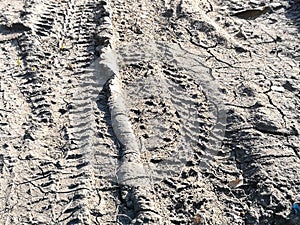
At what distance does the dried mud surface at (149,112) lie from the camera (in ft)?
10.3

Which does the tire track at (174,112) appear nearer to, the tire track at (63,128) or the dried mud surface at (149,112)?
the dried mud surface at (149,112)

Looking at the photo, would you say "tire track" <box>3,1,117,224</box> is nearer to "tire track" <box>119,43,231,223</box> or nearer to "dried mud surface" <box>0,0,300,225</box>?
"dried mud surface" <box>0,0,300,225</box>

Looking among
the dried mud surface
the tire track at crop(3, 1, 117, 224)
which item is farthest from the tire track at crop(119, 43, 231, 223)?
the tire track at crop(3, 1, 117, 224)

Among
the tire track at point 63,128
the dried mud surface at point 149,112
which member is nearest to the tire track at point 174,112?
the dried mud surface at point 149,112

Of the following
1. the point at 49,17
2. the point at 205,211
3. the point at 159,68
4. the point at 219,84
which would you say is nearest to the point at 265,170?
the point at 205,211

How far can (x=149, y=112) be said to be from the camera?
3818mm

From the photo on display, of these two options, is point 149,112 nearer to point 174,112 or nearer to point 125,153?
point 174,112

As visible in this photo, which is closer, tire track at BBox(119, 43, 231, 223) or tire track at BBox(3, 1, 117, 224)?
tire track at BBox(3, 1, 117, 224)

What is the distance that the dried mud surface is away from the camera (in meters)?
3.14

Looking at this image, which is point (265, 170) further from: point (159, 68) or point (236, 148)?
point (159, 68)

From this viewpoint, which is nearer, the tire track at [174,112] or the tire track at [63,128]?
the tire track at [63,128]

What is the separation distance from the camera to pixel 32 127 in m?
3.67

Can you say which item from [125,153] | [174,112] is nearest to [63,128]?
[125,153]

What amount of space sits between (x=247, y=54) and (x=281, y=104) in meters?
0.73
